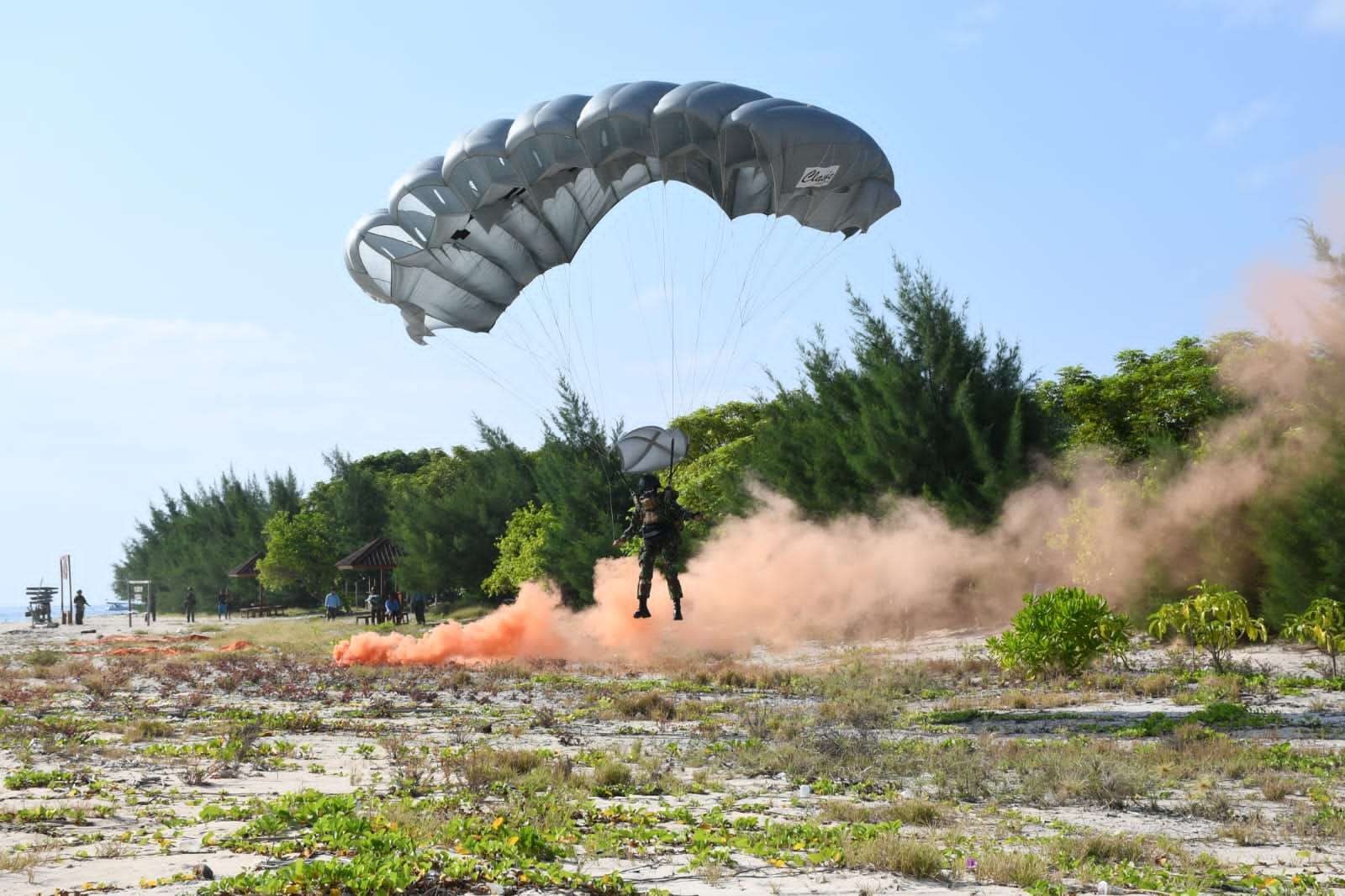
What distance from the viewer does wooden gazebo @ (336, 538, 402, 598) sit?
55812 mm

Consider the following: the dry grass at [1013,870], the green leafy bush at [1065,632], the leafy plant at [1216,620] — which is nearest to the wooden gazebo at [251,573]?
the green leafy bush at [1065,632]

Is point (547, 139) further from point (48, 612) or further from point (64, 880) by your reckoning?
point (48, 612)

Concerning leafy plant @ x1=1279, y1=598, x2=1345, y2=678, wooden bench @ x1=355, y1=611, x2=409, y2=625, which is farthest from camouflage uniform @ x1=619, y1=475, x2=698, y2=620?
wooden bench @ x1=355, y1=611, x2=409, y2=625

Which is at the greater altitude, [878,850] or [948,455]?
[948,455]

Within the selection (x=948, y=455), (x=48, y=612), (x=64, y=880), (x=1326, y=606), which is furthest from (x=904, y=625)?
(x=48, y=612)

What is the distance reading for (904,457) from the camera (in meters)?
31.8

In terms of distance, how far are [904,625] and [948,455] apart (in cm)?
488

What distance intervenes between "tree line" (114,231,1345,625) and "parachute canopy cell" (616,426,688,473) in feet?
15.4

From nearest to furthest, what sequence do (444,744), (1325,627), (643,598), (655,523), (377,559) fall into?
(444,744)
(655,523)
(1325,627)
(643,598)
(377,559)

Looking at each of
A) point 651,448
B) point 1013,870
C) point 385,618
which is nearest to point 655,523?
point 651,448

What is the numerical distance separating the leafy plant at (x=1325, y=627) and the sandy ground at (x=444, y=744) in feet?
1.55

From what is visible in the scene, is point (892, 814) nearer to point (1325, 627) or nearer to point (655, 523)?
point (655, 523)

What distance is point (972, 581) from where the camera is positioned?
2950 cm

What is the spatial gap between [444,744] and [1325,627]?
12092 mm
